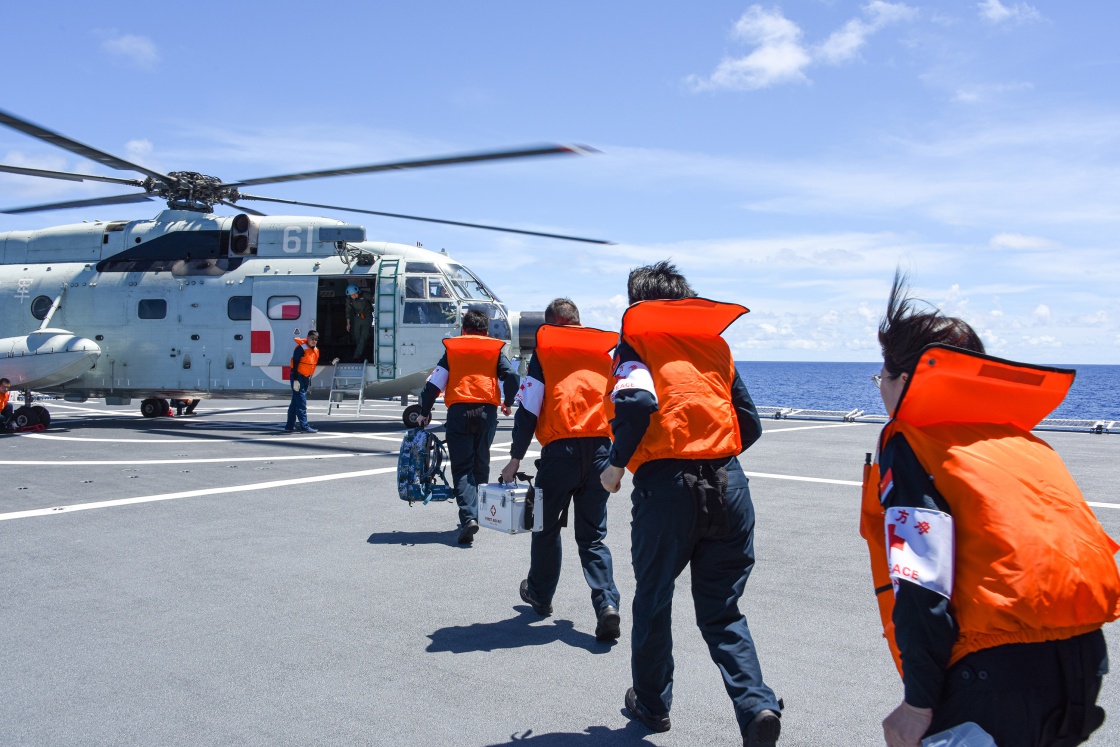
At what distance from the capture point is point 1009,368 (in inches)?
79.3

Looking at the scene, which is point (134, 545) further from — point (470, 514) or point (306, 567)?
point (470, 514)

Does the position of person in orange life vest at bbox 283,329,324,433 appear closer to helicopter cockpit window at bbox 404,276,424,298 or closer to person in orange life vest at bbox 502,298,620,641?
helicopter cockpit window at bbox 404,276,424,298

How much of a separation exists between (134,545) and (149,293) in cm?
1074

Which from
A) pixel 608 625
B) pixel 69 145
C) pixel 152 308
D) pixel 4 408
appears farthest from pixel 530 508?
pixel 4 408

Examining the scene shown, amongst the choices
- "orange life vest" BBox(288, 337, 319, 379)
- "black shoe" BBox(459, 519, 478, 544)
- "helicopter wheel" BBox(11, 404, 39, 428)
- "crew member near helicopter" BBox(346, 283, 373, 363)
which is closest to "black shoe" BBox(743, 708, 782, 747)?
"black shoe" BBox(459, 519, 478, 544)

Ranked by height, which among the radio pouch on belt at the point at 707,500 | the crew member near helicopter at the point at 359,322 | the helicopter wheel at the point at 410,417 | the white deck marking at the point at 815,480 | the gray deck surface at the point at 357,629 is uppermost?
the crew member near helicopter at the point at 359,322

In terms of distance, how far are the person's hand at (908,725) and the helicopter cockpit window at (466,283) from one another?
44.9ft

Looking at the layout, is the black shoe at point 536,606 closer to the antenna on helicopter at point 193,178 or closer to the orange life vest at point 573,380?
the orange life vest at point 573,380

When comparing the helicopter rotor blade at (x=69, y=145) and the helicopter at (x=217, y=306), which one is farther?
the helicopter at (x=217, y=306)

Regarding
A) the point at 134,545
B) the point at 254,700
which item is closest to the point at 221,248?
the point at 134,545

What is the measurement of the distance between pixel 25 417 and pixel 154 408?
10.1 feet

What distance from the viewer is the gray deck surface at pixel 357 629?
3.45m

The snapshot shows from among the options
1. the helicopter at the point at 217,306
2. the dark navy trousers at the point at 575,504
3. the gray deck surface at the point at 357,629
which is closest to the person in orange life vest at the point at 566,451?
the dark navy trousers at the point at 575,504

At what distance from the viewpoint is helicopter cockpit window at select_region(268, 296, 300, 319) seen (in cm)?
1512
